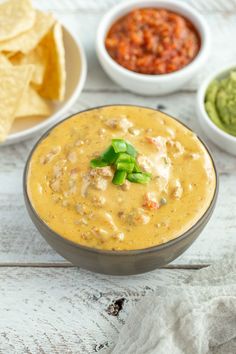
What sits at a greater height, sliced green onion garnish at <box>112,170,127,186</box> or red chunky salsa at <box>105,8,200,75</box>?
sliced green onion garnish at <box>112,170,127,186</box>

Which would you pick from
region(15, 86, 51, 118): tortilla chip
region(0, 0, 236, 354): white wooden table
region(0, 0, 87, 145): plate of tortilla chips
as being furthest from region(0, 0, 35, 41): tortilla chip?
region(0, 0, 236, 354): white wooden table

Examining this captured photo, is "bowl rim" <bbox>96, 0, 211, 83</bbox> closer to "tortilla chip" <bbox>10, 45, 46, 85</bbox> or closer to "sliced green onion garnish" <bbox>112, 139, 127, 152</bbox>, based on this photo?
"tortilla chip" <bbox>10, 45, 46, 85</bbox>

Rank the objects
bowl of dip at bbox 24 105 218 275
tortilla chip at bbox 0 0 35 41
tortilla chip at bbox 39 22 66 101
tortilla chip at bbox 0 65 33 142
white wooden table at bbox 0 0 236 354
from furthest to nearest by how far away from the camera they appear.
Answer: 1. tortilla chip at bbox 39 22 66 101
2. tortilla chip at bbox 0 0 35 41
3. tortilla chip at bbox 0 65 33 142
4. white wooden table at bbox 0 0 236 354
5. bowl of dip at bbox 24 105 218 275

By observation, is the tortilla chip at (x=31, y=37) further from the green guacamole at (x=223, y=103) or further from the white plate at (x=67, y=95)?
the green guacamole at (x=223, y=103)

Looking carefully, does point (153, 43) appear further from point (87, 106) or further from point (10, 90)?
point (10, 90)

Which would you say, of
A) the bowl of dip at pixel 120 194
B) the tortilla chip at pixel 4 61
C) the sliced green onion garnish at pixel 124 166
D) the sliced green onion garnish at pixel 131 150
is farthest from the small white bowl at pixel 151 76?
the sliced green onion garnish at pixel 124 166

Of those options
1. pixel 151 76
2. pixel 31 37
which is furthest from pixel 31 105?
pixel 151 76
